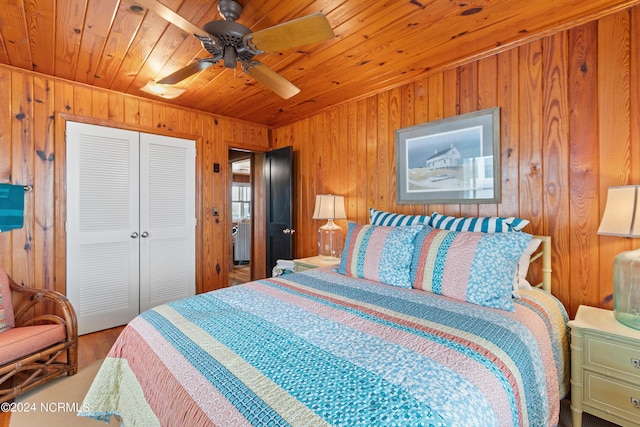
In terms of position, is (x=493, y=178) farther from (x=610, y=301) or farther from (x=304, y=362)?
(x=304, y=362)

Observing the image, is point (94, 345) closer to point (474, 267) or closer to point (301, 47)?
point (301, 47)

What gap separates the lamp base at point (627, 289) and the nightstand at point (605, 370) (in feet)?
0.16

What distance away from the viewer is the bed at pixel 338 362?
824mm

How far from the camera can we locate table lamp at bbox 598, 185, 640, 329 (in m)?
1.43

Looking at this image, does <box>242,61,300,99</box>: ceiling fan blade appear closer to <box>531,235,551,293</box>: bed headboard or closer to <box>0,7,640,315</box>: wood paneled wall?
<box>0,7,640,315</box>: wood paneled wall

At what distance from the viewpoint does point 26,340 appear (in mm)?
1934

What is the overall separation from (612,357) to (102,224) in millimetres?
3990

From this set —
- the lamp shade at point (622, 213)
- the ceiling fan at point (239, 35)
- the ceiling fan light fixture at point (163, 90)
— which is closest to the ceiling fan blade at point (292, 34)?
the ceiling fan at point (239, 35)

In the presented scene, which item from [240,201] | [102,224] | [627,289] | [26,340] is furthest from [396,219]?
[240,201]

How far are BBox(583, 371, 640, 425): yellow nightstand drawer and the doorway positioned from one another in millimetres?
3587

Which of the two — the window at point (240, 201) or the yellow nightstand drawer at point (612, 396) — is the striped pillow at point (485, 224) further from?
the window at point (240, 201)

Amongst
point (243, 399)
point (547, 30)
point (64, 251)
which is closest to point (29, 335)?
point (64, 251)

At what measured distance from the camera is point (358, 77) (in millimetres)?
2695

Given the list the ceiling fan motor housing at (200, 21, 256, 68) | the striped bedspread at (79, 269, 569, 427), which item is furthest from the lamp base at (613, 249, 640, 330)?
the ceiling fan motor housing at (200, 21, 256, 68)
